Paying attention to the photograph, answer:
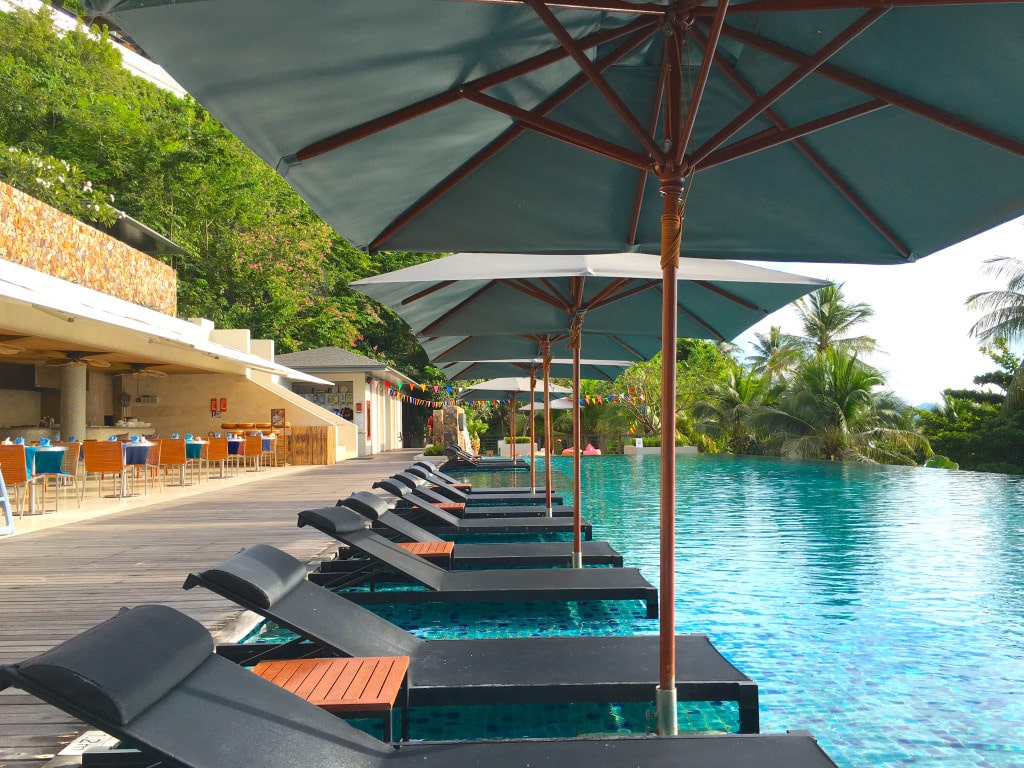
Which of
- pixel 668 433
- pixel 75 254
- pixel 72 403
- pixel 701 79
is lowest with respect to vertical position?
pixel 668 433

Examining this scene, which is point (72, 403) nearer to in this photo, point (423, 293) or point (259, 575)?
point (423, 293)

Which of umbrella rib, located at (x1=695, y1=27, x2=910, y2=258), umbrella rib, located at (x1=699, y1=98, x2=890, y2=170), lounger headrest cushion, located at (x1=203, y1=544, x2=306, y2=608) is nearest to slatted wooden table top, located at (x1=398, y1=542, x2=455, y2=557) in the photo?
lounger headrest cushion, located at (x1=203, y1=544, x2=306, y2=608)

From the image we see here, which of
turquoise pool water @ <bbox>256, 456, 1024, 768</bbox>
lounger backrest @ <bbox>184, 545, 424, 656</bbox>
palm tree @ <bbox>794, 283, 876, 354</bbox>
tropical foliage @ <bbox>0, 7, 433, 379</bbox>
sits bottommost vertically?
turquoise pool water @ <bbox>256, 456, 1024, 768</bbox>

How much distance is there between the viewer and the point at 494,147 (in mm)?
3941

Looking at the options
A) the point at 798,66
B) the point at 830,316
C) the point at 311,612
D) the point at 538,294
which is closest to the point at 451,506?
the point at 538,294

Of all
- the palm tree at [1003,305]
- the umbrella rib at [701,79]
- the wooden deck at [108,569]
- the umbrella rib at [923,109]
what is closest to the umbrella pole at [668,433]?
the umbrella rib at [701,79]

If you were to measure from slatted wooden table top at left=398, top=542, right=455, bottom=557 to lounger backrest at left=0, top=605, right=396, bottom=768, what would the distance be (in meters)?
3.73

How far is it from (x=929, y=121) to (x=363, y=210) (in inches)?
104

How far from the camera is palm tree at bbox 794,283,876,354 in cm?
3812

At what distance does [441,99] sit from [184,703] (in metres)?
2.36

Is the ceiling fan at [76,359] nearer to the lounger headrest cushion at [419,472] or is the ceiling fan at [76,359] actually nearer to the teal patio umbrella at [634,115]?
the lounger headrest cushion at [419,472]

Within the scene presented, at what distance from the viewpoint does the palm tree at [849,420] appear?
25.3 metres

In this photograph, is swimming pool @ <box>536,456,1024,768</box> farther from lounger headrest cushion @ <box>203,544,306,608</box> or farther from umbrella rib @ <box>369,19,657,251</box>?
umbrella rib @ <box>369,19,657,251</box>

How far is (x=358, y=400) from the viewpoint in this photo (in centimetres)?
2778
